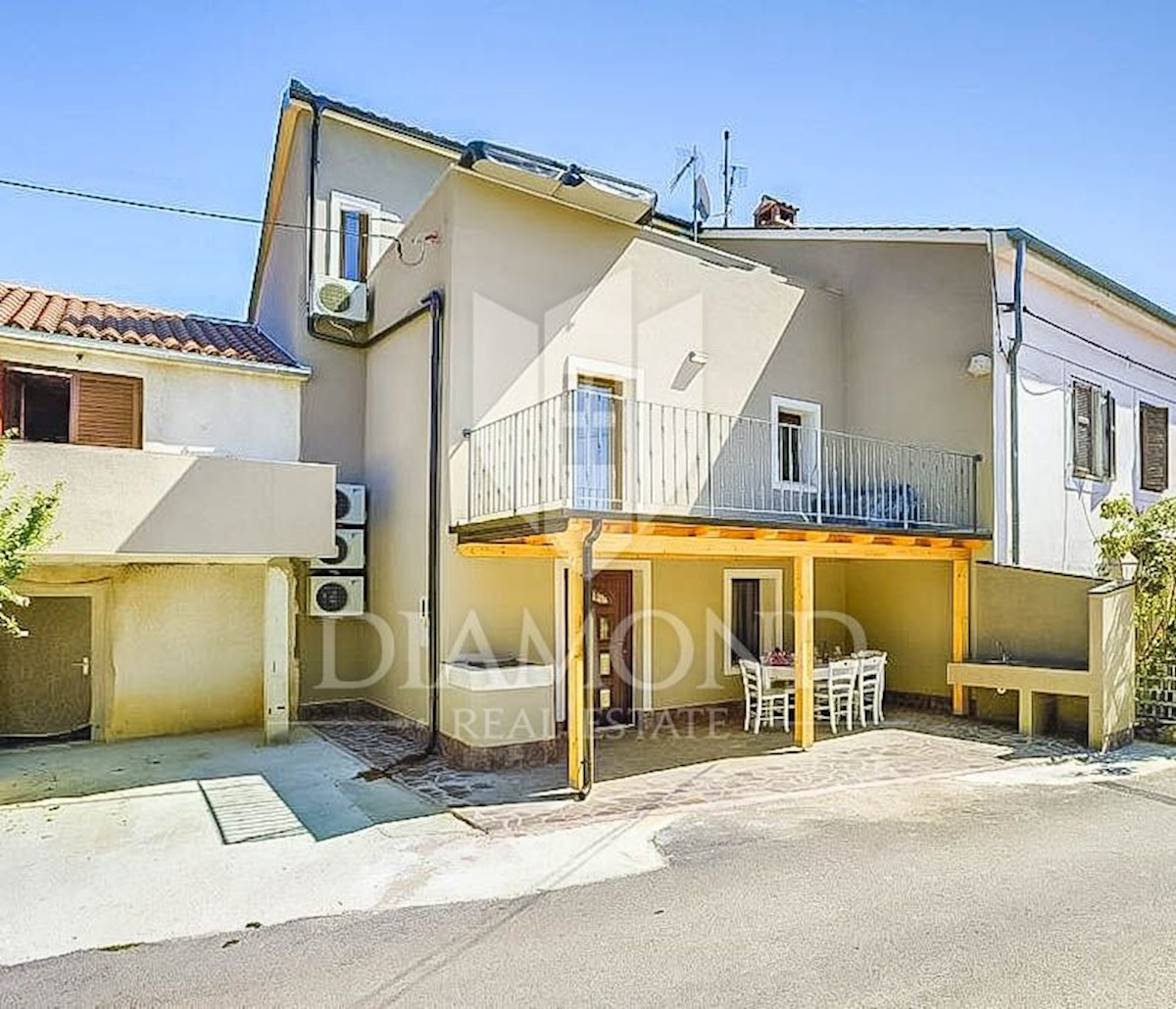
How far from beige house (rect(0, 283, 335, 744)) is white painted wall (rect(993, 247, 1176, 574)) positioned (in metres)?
10.4

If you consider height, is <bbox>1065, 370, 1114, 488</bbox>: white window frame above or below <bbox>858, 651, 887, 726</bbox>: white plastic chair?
above

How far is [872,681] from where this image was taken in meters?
12.4

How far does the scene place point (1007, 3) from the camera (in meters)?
9.28

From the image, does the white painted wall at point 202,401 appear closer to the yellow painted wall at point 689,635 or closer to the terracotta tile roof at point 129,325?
the terracotta tile roof at point 129,325

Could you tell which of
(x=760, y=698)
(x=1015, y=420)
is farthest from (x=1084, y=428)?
(x=760, y=698)

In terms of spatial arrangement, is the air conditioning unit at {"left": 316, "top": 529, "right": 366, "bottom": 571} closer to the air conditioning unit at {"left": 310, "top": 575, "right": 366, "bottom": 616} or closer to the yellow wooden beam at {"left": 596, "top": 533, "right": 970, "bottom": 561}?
the air conditioning unit at {"left": 310, "top": 575, "right": 366, "bottom": 616}

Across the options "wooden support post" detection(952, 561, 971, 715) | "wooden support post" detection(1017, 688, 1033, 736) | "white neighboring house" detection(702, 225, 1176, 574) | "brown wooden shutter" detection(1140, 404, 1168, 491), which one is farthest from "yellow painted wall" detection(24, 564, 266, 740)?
"brown wooden shutter" detection(1140, 404, 1168, 491)

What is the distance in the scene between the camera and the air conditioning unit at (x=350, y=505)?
12.2 meters

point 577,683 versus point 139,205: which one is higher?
point 139,205

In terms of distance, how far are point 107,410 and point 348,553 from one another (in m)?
3.58

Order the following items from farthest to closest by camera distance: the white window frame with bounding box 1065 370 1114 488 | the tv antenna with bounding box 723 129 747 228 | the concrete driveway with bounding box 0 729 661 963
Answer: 1. the tv antenna with bounding box 723 129 747 228
2. the white window frame with bounding box 1065 370 1114 488
3. the concrete driveway with bounding box 0 729 661 963

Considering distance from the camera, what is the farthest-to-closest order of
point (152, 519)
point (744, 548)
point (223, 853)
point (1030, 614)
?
1. point (1030, 614)
2. point (744, 548)
3. point (152, 519)
4. point (223, 853)

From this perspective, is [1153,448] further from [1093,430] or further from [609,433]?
[609,433]

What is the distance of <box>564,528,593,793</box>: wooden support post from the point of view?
8.34 meters
